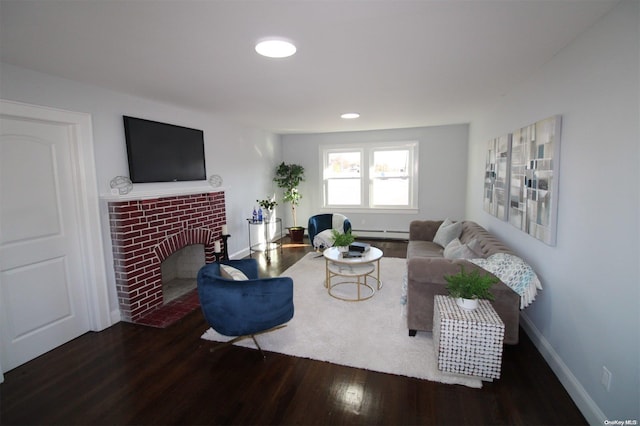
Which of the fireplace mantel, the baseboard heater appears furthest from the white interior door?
the baseboard heater

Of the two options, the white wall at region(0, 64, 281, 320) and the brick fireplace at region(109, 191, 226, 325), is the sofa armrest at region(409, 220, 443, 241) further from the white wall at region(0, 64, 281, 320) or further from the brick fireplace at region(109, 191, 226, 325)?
the brick fireplace at region(109, 191, 226, 325)

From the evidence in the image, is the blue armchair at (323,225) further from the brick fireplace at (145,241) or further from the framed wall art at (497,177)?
the framed wall art at (497,177)

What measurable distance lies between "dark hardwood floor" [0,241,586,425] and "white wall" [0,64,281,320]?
964 millimetres

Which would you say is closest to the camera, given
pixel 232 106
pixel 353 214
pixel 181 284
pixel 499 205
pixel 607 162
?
pixel 607 162

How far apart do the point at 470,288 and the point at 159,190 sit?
3.57 meters

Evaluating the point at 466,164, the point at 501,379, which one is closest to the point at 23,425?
the point at 501,379

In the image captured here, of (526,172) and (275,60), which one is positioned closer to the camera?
(275,60)

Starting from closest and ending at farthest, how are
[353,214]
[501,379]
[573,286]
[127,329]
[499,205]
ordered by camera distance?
[573,286] → [501,379] → [127,329] → [499,205] → [353,214]

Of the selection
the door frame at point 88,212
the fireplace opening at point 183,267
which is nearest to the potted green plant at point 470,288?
the door frame at point 88,212

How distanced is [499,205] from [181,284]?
170 inches

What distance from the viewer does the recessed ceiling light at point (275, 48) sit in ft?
6.52

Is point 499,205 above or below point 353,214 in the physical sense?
above

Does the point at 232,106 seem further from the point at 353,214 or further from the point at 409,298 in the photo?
the point at 353,214

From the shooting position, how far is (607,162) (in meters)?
1.75
